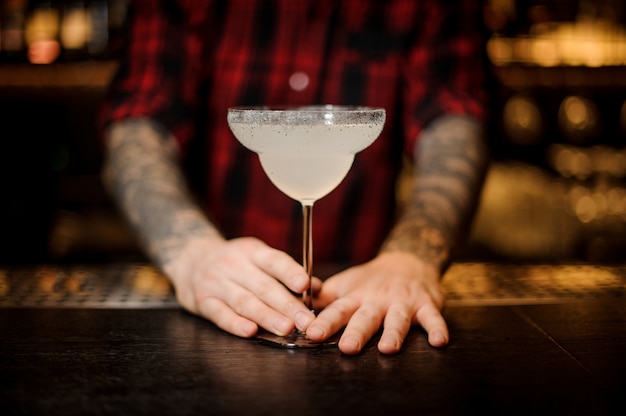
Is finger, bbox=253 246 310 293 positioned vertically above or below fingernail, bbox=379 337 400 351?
above

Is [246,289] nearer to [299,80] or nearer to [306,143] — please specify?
[306,143]

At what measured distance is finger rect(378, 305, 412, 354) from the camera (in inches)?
36.2

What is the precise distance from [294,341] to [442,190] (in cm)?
58

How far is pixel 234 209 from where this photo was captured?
1.79 metres

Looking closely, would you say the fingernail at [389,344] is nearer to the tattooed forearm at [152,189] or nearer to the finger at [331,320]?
the finger at [331,320]

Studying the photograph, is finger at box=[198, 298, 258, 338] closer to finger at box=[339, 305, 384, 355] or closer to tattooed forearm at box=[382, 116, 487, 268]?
finger at box=[339, 305, 384, 355]

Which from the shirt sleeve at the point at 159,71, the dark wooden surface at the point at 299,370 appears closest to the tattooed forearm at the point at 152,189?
the shirt sleeve at the point at 159,71

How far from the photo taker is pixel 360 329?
954mm

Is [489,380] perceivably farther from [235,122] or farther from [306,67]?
[306,67]

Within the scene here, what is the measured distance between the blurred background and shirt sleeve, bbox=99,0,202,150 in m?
1.29

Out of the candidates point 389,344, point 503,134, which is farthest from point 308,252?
point 503,134

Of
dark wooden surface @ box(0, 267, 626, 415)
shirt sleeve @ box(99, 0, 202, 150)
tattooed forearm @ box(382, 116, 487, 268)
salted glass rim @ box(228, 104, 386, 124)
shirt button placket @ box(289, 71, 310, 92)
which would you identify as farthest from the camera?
shirt button placket @ box(289, 71, 310, 92)

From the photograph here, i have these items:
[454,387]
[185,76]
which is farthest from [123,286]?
[454,387]

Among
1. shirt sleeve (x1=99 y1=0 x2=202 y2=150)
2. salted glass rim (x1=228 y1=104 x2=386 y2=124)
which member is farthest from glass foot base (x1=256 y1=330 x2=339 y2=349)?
shirt sleeve (x1=99 y1=0 x2=202 y2=150)
